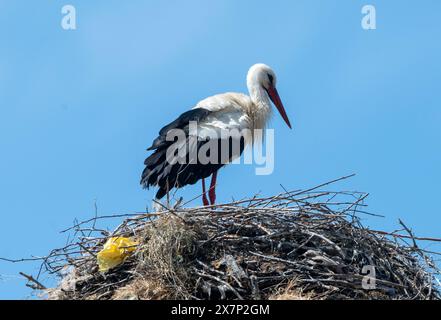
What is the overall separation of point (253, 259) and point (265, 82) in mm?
3186

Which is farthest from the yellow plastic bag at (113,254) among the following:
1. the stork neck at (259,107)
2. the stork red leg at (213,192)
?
the stork neck at (259,107)

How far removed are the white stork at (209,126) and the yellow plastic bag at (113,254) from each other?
3.91ft

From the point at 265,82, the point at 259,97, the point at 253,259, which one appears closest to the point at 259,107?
the point at 259,97

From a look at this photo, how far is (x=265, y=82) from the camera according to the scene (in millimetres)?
8367

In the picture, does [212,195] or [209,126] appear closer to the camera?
[209,126]

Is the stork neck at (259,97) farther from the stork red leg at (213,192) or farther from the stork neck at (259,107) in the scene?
the stork red leg at (213,192)

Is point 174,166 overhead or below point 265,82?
below

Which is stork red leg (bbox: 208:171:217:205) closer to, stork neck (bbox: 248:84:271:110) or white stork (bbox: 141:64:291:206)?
white stork (bbox: 141:64:291:206)

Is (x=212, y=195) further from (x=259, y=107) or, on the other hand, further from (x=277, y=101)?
(x=277, y=101)

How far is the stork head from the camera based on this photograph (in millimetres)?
8328

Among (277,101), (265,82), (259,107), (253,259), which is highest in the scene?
(265,82)
